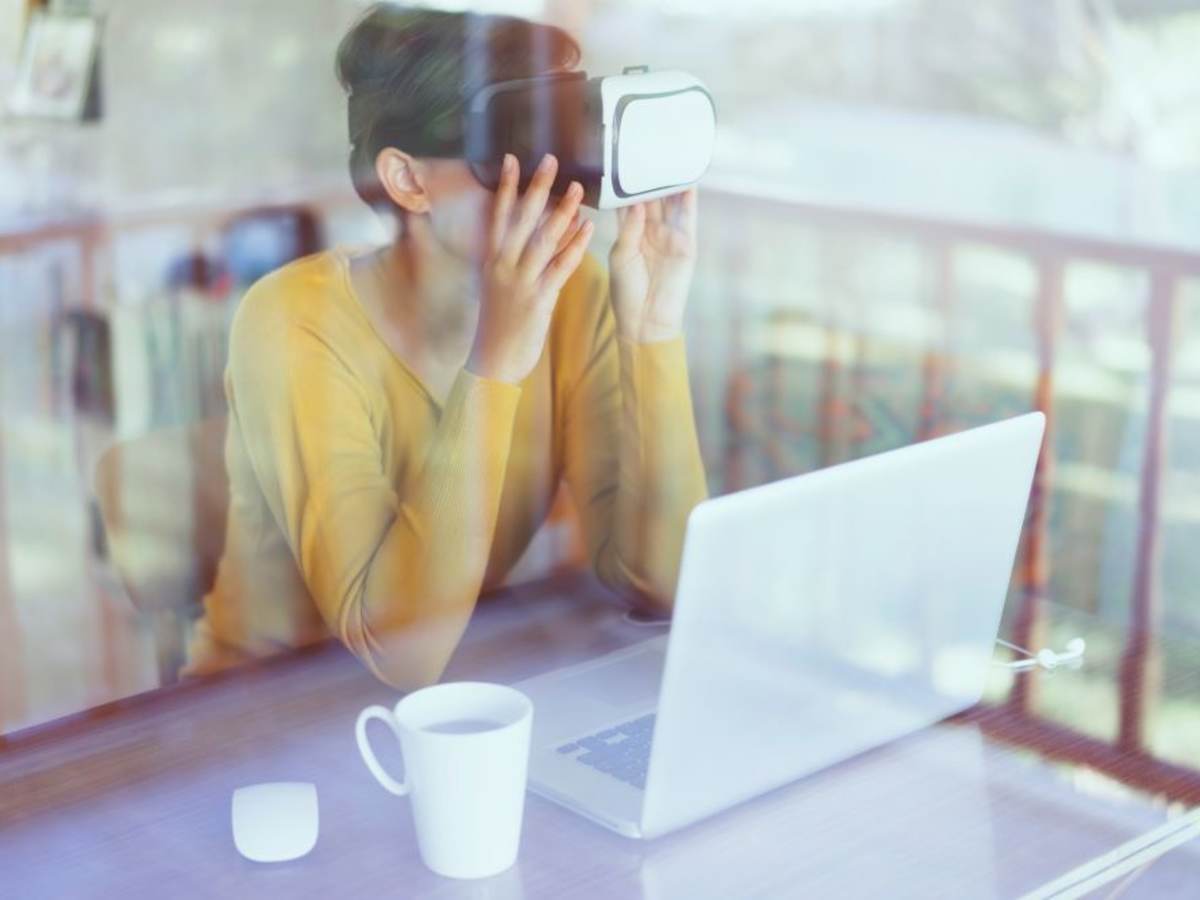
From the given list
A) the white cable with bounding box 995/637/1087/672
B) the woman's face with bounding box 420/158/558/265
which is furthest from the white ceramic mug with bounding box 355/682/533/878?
the white cable with bounding box 995/637/1087/672

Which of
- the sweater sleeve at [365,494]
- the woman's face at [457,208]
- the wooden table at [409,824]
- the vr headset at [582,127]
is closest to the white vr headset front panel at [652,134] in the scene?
the vr headset at [582,127]

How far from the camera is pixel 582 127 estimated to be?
1.23 metres

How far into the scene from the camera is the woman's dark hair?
117 cm

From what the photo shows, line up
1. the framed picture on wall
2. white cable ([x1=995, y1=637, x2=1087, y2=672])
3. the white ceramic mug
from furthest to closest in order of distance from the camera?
white cable ([x1=995, y1=637, x2=1087, y2=672]) → the framed picture on wall → the white ceramic mug

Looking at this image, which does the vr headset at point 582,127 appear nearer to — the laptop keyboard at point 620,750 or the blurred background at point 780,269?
the blurred background at point 780,269

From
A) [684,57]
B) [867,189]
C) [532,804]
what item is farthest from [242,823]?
[867,189]

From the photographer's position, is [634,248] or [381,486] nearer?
[381,486]

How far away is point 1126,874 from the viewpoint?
3.32 feet

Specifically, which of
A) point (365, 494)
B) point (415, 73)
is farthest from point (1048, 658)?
point (415, 73)

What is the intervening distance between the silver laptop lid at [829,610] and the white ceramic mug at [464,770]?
94mm

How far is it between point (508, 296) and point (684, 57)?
32 cm

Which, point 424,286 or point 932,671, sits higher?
point 424,286

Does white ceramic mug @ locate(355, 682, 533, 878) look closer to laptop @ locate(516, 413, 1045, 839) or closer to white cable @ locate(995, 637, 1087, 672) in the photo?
laptop @ locate(516, 413, 1045, 839)

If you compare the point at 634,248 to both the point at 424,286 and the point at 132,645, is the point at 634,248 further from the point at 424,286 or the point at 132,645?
the point at 132,645
